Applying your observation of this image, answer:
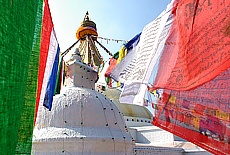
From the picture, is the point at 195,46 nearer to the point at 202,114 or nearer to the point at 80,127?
the point at 202,114

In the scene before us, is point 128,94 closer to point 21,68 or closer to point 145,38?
point 145,38

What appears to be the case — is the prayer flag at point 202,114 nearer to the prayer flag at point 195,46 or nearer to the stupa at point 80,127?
the prayer flag at point 195,46

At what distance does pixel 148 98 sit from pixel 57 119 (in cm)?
267

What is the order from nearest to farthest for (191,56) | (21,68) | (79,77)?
(21,68) < (191,56) < (79,77)

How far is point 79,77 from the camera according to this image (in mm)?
6805

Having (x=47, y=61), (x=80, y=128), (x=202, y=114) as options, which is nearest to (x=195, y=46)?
(x=202, y=114)

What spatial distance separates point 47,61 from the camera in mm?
3125

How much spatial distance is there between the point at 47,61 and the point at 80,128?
8.15 feet

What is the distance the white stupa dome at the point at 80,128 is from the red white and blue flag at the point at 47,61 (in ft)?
6.45

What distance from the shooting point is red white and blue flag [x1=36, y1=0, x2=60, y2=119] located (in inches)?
107

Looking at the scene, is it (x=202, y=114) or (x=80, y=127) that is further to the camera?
(x=80, y=127)

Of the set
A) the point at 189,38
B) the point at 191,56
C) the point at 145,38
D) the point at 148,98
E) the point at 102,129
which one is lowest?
the point at 102,129

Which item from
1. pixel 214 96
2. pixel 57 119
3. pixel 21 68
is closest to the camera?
pixel 21 68

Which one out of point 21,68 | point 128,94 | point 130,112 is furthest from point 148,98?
point 130,112
